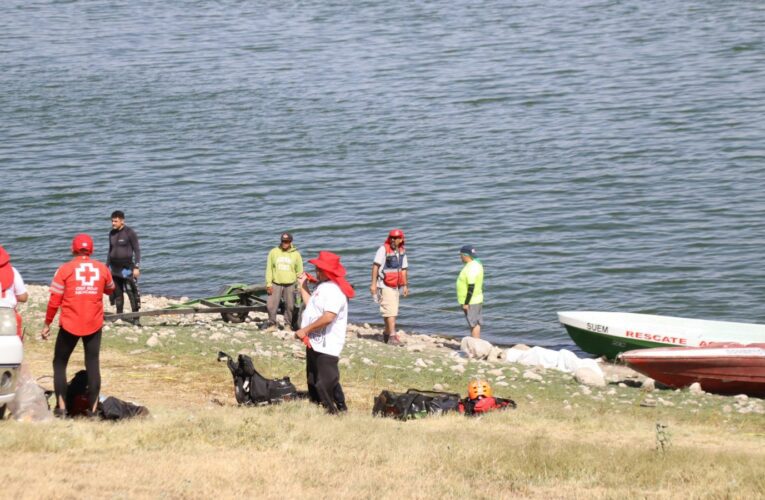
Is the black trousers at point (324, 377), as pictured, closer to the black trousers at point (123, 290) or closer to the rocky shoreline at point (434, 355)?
the rocky shoreline at point (434, 355)

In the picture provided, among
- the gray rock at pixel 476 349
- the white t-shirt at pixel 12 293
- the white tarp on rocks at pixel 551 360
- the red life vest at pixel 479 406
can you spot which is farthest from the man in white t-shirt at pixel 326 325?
the gray rock at pixel 476 349

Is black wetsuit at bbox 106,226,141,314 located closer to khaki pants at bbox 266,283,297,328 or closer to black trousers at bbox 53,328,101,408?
khaki pants at bbox 266,283,297,328

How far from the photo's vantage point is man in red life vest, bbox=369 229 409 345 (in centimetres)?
2141

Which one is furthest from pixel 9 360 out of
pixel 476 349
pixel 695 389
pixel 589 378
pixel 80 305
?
pixel 476 349

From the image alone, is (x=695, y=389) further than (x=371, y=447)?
Yes

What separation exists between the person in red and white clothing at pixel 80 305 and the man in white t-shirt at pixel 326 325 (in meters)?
2.13

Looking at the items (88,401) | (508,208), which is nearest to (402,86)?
(508,208)

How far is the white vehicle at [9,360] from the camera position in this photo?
11.6 metres

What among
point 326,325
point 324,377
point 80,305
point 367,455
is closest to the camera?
point 367,455

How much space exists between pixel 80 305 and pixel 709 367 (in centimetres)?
1001

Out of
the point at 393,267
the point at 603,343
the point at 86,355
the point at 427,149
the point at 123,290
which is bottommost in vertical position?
the point at 603,343

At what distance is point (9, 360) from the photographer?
11609 millimetres

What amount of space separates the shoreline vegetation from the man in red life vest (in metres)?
4.16

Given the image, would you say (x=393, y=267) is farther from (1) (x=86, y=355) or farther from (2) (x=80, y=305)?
(2) (x=80, y=305)
